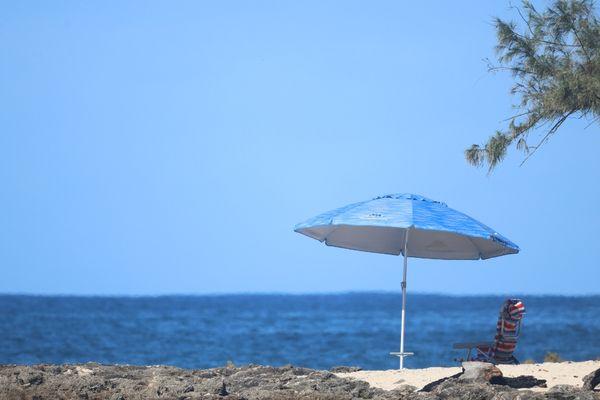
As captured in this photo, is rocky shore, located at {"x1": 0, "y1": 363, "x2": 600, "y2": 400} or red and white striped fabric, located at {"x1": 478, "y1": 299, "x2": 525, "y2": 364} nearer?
rocky shore, located at {"x1": 0, "y1": 363, "x2": 600, "y2": 400}

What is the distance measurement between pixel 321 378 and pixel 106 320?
47.4 metres

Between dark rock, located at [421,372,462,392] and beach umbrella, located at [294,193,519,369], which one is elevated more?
beach umbrella, located at [294,193,519,369]

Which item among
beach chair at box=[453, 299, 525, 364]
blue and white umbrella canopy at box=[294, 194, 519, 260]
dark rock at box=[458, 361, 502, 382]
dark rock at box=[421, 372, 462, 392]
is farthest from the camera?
beach chair at box=[453, 299, 525, 364]

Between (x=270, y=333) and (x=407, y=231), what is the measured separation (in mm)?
36345

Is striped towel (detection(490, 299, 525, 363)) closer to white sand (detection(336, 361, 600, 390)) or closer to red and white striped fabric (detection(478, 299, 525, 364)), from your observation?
red and white striped fabric (detection(478, 299, 525, 364))

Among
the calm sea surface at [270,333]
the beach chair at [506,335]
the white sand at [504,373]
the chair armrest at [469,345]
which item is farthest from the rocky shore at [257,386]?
the calm sea surface at [270,333]

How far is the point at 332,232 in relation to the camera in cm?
1560

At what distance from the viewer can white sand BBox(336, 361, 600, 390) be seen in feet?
42.7

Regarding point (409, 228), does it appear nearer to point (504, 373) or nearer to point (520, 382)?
point (504, 373)

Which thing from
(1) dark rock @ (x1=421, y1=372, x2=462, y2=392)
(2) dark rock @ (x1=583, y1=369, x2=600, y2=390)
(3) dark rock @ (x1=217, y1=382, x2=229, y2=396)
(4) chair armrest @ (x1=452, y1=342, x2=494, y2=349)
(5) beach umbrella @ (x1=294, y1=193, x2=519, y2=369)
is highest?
(5) beach umbrella @ (x1=294, y1=193, x2=519, y2=369)

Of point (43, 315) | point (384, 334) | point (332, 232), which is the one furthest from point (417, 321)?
point (332, 232)

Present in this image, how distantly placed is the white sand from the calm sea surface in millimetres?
17894

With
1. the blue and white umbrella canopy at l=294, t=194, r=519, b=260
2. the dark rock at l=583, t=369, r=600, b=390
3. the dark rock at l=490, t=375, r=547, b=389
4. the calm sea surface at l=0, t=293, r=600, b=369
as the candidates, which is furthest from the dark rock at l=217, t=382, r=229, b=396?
the calm sea surface at l=0, t=293, r=600, b=369

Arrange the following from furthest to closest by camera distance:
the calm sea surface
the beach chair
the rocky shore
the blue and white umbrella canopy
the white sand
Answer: the calm sea surface → the beach chair → the blue and white umbrella canopy → the white sand → the rocky shore
